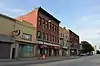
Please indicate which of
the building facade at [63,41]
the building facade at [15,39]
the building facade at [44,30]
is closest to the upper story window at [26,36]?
the building facade at [15,39]

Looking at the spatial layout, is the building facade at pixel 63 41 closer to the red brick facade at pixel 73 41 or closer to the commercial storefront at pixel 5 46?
the red brick facade at pixel 73 41

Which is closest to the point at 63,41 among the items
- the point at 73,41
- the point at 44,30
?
the point at 44,30

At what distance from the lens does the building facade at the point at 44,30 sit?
144 ft

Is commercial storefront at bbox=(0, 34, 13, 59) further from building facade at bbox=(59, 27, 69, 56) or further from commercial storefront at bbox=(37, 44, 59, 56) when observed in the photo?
building facade at bbox=(59, 27, 69, 56)

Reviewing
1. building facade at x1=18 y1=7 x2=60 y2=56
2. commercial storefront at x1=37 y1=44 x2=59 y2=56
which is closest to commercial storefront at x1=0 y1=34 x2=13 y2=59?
building facade at x1=18 y1=7 x2=60 y2=56

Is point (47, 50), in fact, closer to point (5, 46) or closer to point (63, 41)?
point (63, 41)

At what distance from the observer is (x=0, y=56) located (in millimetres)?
30344

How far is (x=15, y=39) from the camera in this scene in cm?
3412

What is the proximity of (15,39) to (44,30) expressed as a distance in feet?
46.5

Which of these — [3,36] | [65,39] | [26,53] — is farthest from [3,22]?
[65,39]

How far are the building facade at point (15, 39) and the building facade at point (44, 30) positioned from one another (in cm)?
316

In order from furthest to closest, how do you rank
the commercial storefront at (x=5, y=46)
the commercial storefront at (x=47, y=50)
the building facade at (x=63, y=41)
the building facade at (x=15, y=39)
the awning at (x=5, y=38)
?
the building facade at (x=63, y=41) < the commercial storefront at (x=47, y=50) < the building facade at (x=15, y=39) < the commercial storefront at (x=5, y=46) < the awning at (x=5, y=38)

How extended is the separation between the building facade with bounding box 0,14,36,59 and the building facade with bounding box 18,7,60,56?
10.4 ft

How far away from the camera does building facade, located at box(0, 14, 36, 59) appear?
31.2 metres
